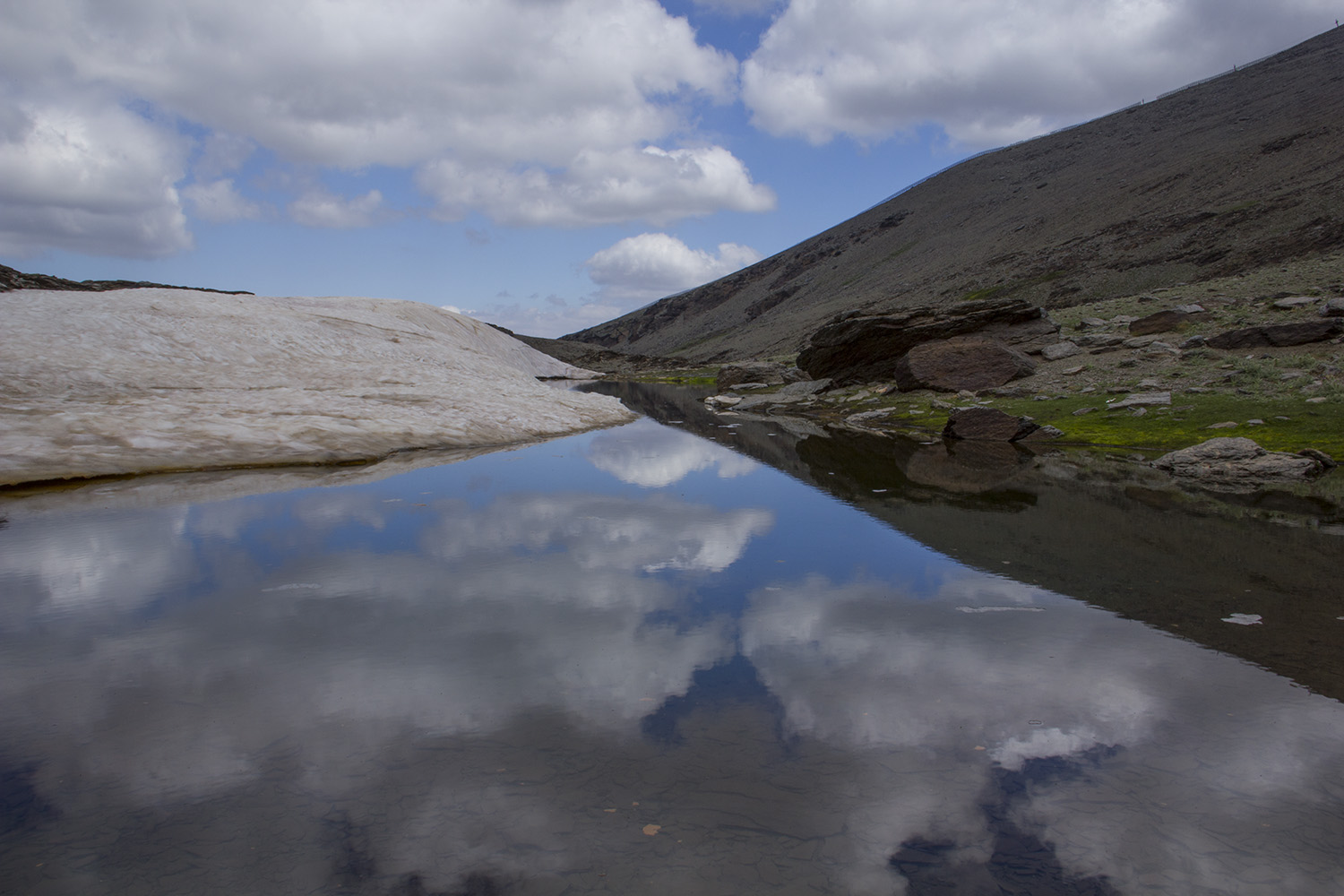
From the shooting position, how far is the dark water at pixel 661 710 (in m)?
5.33

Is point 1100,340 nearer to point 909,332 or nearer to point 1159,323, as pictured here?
point 1159,323

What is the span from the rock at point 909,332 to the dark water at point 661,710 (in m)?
33.4

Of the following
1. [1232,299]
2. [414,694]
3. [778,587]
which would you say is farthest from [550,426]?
[1232,299]

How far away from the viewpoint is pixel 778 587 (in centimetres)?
1168

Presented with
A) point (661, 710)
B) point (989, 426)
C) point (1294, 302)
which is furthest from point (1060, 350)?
point (661, 710)

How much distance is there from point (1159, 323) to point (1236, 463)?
80.3 ft

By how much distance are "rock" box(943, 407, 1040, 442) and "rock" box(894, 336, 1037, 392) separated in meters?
9.82

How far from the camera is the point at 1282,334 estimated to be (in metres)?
33.8

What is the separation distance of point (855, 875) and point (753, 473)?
761 inches

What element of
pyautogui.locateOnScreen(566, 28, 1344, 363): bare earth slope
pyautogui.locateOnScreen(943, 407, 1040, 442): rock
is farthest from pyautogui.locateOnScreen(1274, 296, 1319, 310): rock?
pyautogui.locateOnScreen(566, 28, 1344, 363): bare earth slope

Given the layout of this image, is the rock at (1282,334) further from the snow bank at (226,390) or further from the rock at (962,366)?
the snow bank at (226,390)

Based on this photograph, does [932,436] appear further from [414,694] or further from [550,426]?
[414,694]

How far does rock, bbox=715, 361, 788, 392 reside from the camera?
2557 inches

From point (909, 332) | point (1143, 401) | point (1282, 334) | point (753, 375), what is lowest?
point (1143, 401)
